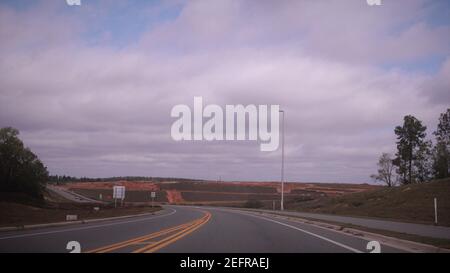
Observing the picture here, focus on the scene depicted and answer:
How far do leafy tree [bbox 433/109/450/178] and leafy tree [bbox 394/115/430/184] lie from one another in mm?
3356

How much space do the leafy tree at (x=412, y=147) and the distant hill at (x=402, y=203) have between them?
23997 mm

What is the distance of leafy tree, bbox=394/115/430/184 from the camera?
8706 centimetres

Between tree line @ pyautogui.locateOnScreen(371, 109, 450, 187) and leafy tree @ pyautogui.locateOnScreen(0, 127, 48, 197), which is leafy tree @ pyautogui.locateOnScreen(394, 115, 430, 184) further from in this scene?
leafy tree @ pyautogui.locateOnScreen(0, 127, 48, 197)

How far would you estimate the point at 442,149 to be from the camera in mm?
82438

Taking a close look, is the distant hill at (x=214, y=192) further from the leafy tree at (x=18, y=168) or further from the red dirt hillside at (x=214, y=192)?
the leafy tree at (x=18, y=168)

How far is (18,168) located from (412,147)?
64.8 metres

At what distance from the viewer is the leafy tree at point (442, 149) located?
259 feet

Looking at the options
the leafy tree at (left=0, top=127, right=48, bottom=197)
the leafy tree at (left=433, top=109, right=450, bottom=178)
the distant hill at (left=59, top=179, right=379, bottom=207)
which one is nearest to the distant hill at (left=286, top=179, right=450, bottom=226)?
the leafy tree at (left=433, top=109, right=450, bottom=178)

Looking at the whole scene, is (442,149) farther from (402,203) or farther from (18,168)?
(18,168)

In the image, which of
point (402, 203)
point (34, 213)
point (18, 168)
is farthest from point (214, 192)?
point (34, 213)

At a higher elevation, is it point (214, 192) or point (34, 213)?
point (34, 213)

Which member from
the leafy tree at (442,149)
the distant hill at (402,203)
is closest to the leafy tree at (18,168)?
the distant hill at (402,203)
